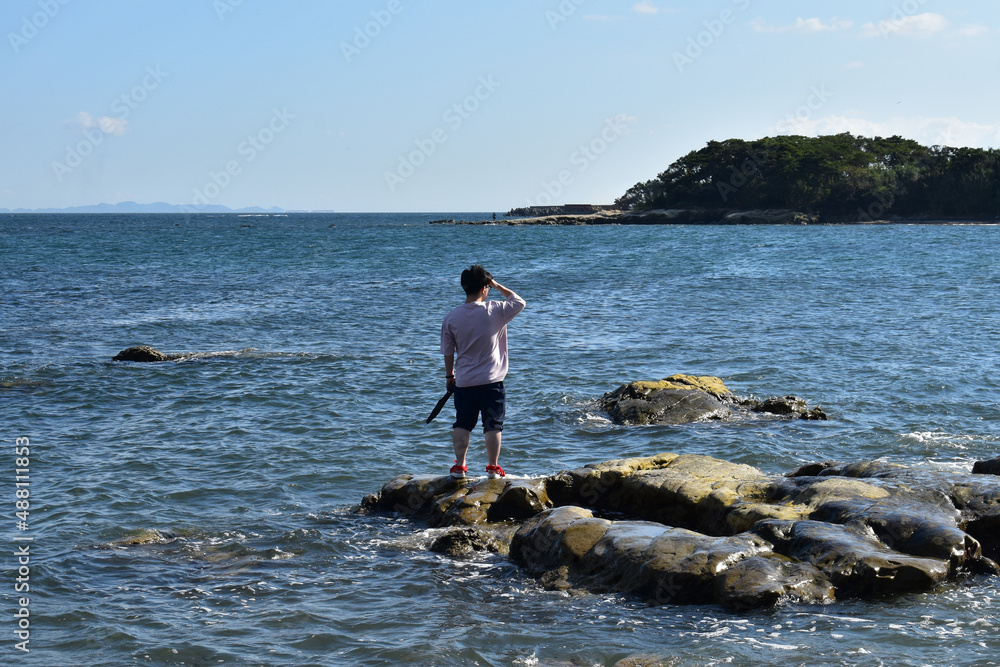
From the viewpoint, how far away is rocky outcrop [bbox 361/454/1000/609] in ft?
20.3

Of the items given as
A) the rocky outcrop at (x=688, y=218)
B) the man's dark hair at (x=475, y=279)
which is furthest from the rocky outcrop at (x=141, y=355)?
the rocky outcrop at (x=688, y=218)

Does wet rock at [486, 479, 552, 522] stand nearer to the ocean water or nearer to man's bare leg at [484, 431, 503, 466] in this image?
man's bare leg at [484, 431, 503, 466]

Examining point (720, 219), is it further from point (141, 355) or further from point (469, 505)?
point (469, 505)

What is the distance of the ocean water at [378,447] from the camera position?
227 inches

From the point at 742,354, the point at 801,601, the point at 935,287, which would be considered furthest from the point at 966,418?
the point at 935,287

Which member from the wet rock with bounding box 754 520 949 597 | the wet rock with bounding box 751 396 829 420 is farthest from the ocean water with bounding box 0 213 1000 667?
the wet rock with bounding box 751 396 829 420

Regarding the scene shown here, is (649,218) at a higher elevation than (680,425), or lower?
higher

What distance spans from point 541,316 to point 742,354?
25.5 ft

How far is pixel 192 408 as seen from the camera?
13.6 m

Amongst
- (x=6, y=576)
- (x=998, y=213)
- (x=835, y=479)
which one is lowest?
(x=6, y=576)

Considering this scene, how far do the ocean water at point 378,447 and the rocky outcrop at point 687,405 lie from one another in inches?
15.6

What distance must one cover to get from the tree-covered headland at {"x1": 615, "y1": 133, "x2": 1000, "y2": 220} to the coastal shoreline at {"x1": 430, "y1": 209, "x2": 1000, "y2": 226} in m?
2.08

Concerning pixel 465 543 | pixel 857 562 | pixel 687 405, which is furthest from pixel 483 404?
pixel 687 405

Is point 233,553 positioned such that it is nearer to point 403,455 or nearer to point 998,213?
point 403,455
